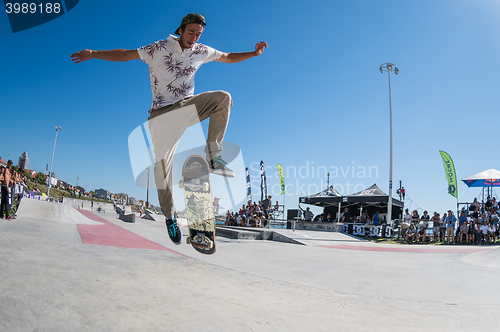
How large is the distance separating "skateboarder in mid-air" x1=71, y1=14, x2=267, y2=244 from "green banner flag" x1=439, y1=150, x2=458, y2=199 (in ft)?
63.2

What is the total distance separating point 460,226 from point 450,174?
538 centimetres

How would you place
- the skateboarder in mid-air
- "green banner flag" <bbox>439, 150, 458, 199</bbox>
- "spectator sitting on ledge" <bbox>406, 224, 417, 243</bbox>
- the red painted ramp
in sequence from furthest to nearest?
"green banner flag" <bbox>439, 150, 458, 199</bbox> < "spectator sitting on ledge" <bbox>406, 224, 417, 243</bbox> < the red painted ramp < the skateboarder in mid-air

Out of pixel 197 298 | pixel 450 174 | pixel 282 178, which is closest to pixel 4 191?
pixel 197 298

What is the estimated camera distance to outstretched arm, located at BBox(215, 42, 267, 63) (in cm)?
344

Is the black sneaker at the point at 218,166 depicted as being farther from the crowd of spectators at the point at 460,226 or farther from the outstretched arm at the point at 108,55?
the crowd of spectators at the point at 460,226

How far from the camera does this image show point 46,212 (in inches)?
450

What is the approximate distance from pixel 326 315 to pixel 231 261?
319 centimetres

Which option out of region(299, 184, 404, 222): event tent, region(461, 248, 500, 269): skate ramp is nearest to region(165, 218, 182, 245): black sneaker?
region(461, 248, 500, 269): skate ramp

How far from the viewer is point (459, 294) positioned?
12.6ft

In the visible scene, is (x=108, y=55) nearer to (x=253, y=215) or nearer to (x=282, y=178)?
(x=253, y=215)

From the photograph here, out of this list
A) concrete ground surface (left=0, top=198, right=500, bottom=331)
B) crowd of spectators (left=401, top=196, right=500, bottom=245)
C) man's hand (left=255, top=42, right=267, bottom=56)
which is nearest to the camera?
concrete ground surface (left=0, top=198, right=500, bottom=331)

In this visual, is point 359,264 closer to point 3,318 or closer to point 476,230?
point 3,318

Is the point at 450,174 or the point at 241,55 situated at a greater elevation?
the point at 450,174

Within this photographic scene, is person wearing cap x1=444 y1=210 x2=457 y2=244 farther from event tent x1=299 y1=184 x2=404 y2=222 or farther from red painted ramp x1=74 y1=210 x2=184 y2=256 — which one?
red painted ramp x1=74 y1=210 x2=184 y2=256
